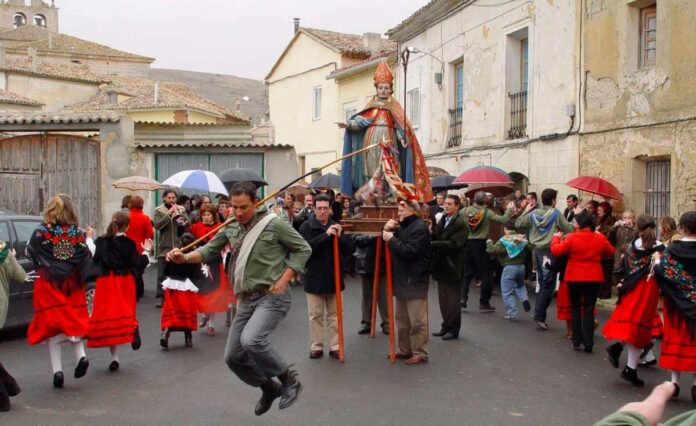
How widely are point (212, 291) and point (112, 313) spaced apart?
2.07m

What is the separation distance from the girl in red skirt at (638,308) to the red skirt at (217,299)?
474 centimetres

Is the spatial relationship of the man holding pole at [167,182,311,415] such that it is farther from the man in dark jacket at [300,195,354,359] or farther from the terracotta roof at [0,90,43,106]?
the terracotta roof at [0,90,43,106]

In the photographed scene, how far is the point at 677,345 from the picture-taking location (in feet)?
23.1

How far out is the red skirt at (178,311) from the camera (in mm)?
9398

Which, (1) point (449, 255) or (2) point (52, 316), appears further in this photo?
(1) point (449, 255)

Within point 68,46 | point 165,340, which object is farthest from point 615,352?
point 68,46

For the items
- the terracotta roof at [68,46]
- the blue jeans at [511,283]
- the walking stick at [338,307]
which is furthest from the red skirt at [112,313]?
the terracotta roof at [68,46]

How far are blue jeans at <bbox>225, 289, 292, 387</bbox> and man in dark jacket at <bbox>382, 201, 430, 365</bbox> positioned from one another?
7.49 feet

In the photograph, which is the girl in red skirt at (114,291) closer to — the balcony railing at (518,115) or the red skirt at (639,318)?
the red skirt at (639,318)

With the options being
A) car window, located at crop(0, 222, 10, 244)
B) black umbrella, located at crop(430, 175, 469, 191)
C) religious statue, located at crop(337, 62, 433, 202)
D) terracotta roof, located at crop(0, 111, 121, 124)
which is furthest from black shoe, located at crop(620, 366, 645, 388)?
terracotta roof, located at crop(0, 111, 121, 124)

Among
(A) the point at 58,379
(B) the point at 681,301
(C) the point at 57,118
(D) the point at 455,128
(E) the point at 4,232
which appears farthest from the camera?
(D) the point at 455,128

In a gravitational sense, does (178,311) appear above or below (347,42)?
below

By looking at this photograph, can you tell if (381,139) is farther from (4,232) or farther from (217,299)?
(4,232)

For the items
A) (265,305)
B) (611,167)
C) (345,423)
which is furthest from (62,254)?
(611,167)
